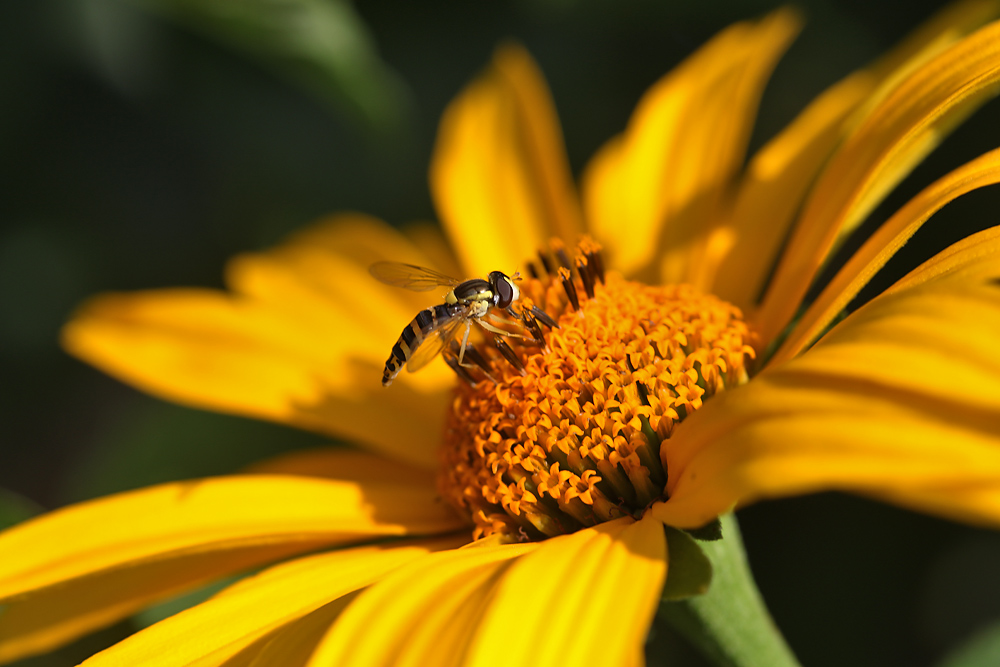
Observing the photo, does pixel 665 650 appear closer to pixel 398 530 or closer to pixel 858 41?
pixel 398 530

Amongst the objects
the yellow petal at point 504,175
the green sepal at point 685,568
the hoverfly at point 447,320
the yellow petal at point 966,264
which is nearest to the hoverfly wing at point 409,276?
the yellow petal at point 504,175

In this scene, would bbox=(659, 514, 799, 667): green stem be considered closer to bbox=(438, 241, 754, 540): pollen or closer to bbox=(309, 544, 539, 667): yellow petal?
bbox=(438, 241, 754, 540): pollen

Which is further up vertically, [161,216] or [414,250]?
[161,216]

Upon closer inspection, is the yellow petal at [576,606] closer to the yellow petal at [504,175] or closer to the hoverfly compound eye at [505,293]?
the hoverfly compound eye at [505,293]

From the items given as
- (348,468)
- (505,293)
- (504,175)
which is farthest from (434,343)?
(504,175)

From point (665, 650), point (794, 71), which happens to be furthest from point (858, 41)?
point (665, 650)

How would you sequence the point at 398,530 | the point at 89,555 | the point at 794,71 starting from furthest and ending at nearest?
1. the point at 794,71
2. the point at 398,530
3. the point at 89,555

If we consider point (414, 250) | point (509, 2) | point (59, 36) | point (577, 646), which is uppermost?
point (59, 36)
